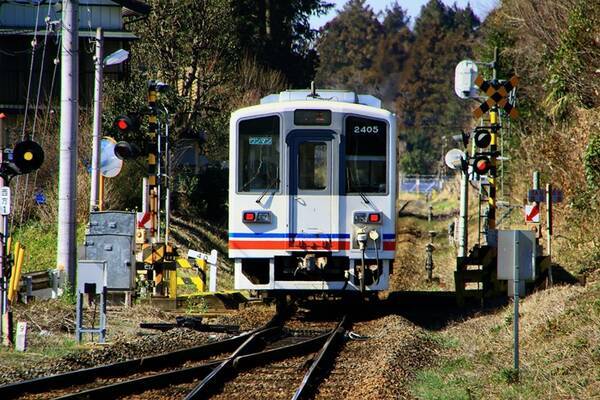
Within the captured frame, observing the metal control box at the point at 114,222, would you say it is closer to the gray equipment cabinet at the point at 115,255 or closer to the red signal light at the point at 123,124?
the gray equipment cabinet at the point at 115,255

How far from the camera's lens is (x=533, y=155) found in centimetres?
3130

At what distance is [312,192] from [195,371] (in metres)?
5.12

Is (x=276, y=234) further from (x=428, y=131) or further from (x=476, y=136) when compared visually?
(x=428, y=131)

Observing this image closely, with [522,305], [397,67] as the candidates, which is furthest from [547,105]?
[397,67]

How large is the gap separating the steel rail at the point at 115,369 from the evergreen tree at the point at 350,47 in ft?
238

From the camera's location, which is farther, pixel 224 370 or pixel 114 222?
pixel 114 222

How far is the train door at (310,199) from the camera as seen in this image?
603 inches

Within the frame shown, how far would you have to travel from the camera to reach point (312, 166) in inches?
609

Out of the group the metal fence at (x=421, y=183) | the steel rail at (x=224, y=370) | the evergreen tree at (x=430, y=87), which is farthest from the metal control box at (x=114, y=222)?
the evergreen tree at (x=430, y=87)

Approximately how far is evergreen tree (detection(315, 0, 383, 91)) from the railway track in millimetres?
71995

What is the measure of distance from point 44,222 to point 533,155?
1394 centimetres

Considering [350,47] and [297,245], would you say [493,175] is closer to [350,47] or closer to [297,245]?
[297,245]

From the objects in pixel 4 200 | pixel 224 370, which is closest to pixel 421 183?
pixel 4 200

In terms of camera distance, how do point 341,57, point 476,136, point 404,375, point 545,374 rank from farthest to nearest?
point 341,57, point 476,136, point 404,375, point 545,374
